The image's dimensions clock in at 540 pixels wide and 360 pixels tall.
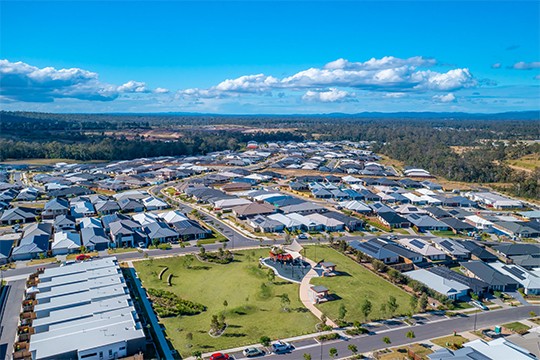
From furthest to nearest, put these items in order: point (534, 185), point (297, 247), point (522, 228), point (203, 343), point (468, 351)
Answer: point (534, 185), point (522, 228), point (297, 247), point (203, 343), point (468, 351)

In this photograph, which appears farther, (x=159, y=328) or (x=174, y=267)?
(x=174, y=267)

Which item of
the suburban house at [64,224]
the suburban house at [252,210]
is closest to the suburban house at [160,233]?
Result: the suburban house at [64,224]

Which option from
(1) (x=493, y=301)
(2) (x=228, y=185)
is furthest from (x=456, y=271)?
(2) (x=228, y=185)

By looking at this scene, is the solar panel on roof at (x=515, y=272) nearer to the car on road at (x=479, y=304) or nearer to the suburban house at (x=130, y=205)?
the car on road at (x=479, y=304)

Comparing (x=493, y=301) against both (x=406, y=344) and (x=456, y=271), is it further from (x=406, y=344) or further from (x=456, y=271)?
(x=406, y=344)

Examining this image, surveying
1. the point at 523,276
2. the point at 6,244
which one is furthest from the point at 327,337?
the point at 6,244

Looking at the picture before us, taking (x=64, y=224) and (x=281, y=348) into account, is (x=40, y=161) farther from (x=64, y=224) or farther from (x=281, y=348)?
(x=281, y=348)

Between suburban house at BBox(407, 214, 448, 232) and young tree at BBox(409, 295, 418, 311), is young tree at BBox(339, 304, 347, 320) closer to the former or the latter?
young tree at BBox(409, 295, 418, 311)

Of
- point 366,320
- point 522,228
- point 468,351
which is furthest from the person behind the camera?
point 522,228
